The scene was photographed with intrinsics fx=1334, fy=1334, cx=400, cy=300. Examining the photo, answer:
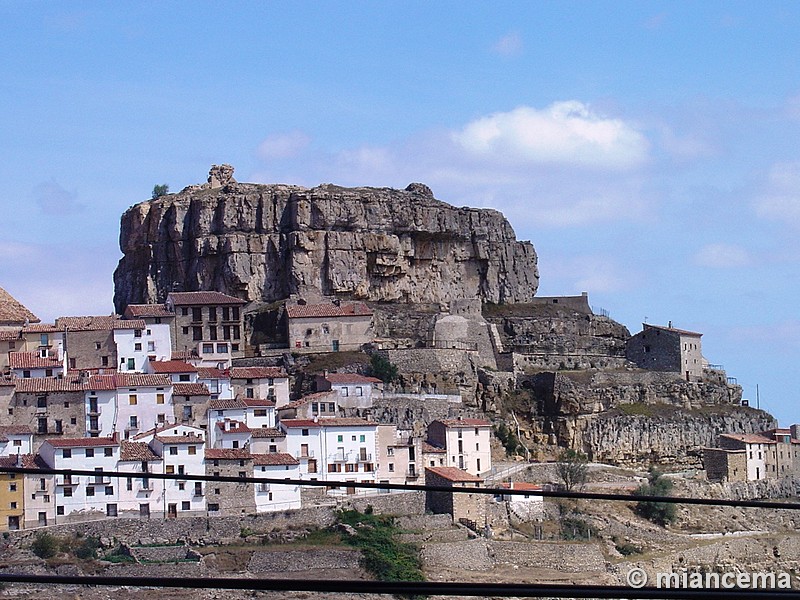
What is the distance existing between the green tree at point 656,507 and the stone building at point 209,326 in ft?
63.1

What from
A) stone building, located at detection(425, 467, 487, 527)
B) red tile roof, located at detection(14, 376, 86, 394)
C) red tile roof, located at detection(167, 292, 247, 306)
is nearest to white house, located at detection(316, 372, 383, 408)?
stone building, located at detection(425, 467, 487, 527)

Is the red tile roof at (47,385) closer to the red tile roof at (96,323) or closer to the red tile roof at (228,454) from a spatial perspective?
the red tile roof at (228,454)

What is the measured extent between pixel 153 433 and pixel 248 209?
73.9 ft

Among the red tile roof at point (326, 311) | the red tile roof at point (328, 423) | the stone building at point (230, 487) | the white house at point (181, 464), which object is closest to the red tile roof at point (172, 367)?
the red tile roof at point (328, 423)

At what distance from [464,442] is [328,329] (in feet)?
39.2

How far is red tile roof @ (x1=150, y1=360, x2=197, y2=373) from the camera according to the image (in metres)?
54.2

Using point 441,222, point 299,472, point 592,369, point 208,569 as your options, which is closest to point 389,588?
point 208,569

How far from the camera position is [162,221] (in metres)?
71.1

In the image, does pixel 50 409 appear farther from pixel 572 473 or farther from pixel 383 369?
pixel 572 473

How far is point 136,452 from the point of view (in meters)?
46.8

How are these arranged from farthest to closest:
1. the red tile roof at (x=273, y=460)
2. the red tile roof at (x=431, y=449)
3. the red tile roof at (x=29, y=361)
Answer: the red tile roof at (x=29, y=361)
the red tile roof at (x=431, y=449)
the red tile roof at (x=273, y=460)

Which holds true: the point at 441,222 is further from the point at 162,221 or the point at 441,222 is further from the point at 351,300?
the point at 162,221

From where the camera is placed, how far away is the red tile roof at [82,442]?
46000 mm

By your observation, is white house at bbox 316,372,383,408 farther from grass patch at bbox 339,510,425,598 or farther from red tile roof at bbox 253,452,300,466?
grass patch at bbox 339,510,425,598
